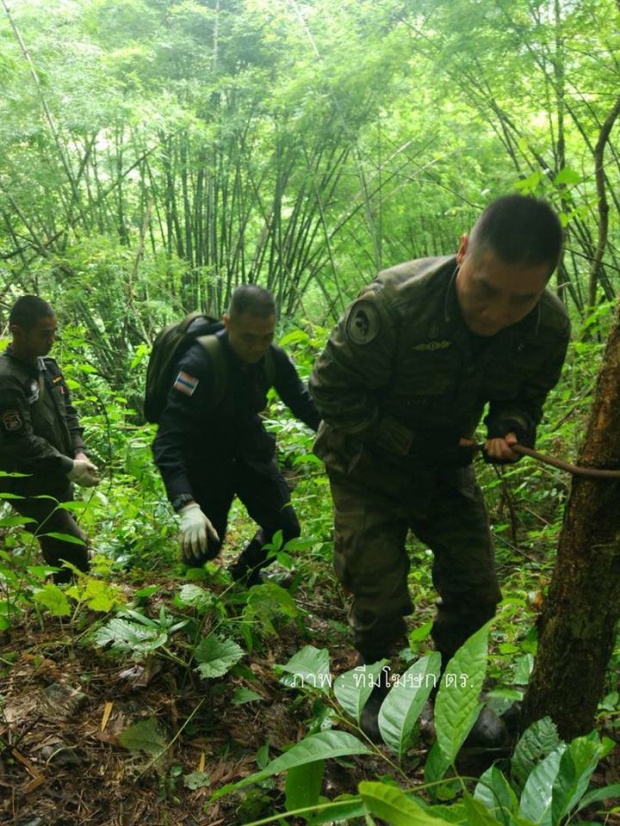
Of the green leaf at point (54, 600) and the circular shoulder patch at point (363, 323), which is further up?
the circular shoulder patch at point (363, 323)

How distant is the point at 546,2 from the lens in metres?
4.62

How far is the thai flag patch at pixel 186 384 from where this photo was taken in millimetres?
2738

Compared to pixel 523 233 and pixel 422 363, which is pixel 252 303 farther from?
pixel 523 233

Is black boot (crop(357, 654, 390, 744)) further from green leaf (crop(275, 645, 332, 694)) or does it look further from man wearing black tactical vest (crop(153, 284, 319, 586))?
green leaf (crop(275, 645, 332, 694))

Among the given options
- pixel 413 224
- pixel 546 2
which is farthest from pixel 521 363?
pixel 413 224

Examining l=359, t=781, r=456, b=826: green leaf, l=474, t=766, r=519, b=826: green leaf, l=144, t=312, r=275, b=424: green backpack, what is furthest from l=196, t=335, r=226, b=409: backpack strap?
l=359, t=781, r=456, b=826: green leaf

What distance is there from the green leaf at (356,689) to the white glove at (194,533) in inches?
49.7

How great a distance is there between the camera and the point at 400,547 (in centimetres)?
219

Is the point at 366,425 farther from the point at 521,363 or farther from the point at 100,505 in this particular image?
the point at 100,505

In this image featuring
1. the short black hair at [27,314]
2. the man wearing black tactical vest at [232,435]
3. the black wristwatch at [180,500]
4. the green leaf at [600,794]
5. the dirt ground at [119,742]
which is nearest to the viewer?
the green leaf at [600,794]

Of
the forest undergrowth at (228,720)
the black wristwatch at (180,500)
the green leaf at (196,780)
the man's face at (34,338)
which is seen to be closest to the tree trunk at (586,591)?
the forest undergrowth at (228,720)

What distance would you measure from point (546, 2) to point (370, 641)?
191 inches

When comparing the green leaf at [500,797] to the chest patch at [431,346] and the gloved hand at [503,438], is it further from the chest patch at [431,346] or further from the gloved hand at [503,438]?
the chest patch at [431,346]

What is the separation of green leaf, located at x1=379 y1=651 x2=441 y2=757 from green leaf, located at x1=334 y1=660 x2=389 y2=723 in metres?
0.04
